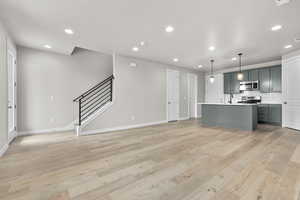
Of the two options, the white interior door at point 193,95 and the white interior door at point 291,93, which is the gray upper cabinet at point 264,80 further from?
the white interior door at point 193,95

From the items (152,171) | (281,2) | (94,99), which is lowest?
(152,171)

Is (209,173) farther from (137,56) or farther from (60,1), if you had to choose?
(137,56)

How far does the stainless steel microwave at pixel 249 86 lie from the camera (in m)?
6.33

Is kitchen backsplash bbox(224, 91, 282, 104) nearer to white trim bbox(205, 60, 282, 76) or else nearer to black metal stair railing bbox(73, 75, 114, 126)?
white trim bbox(205, 60, 282, 76)

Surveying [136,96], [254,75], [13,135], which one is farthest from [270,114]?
[13,135]

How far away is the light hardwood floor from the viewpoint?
161 cm

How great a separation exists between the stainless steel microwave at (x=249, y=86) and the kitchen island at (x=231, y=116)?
2016 millimetres

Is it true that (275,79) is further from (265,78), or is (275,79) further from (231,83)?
(231,83)

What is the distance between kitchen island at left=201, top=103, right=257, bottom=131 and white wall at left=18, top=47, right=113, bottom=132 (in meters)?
4.84

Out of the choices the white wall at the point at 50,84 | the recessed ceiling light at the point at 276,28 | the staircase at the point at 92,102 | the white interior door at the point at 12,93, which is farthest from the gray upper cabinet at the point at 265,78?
the white interior door at the point at 12,93

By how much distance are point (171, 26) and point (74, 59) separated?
3972 millimetres

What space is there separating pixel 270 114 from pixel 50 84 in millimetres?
8768

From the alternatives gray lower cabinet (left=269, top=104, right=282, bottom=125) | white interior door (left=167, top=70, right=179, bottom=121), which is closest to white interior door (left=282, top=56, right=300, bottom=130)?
gray lower cabinet (left=269, top=104, right=282, bottom=125)

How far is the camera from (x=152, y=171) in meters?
2.11
